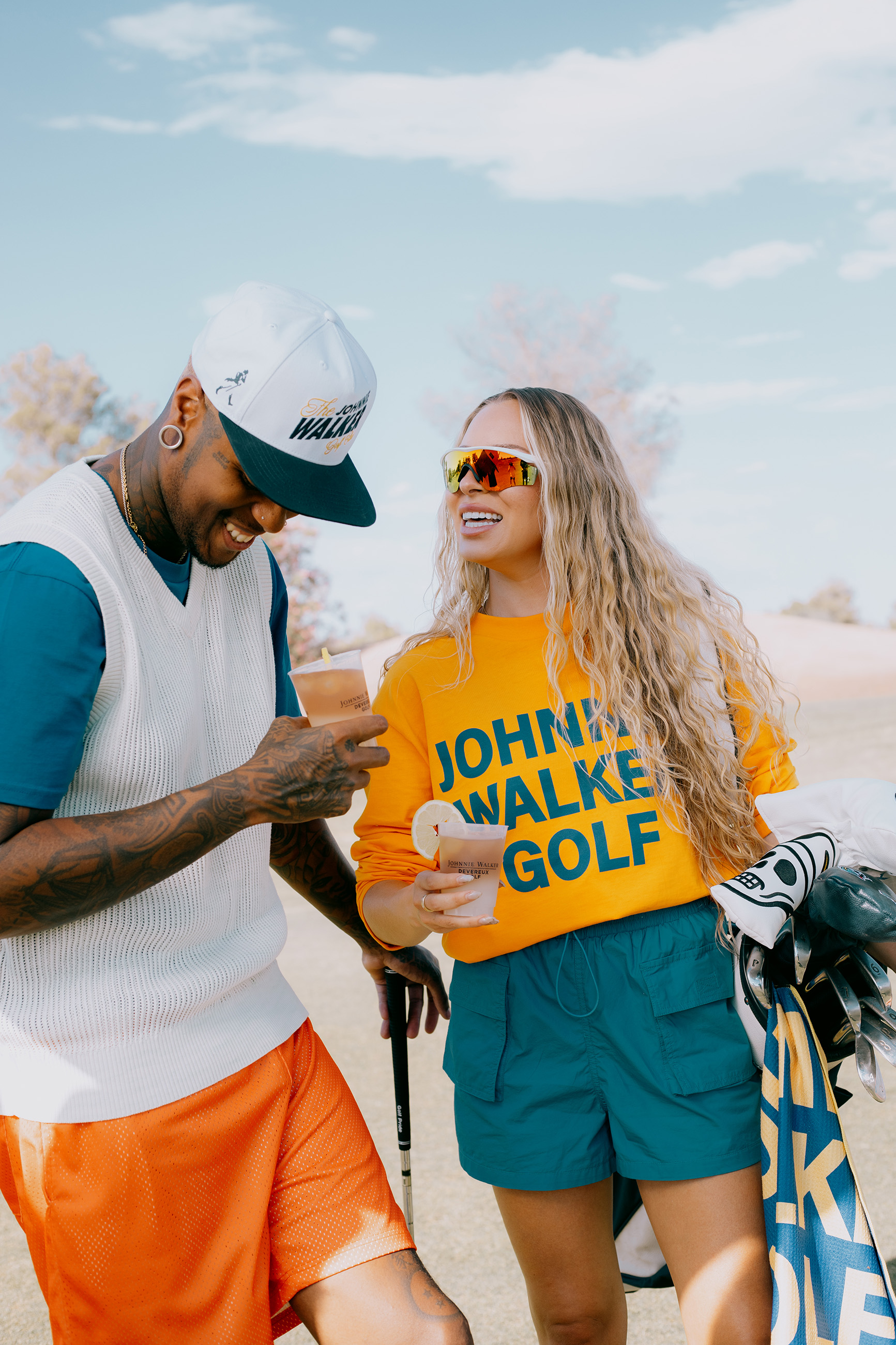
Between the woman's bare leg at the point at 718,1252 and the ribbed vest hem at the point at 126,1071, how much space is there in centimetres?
89

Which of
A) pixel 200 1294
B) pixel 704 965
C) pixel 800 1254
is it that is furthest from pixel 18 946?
pixel 800 1254

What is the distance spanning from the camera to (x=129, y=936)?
1884 millimetres

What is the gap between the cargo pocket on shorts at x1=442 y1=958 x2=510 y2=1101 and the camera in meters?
2.33

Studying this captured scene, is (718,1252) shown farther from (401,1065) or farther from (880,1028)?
(401,1065)

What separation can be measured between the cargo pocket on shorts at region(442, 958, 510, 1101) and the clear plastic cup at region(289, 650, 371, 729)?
68 centimetres

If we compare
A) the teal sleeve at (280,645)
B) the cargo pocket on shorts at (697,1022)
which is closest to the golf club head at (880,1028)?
the cargo pocket on shorts at (697,1022)

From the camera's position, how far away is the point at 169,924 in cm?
193

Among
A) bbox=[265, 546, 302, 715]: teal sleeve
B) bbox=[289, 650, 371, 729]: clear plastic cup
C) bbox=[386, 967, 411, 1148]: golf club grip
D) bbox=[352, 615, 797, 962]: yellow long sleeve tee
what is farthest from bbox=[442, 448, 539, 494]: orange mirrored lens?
bbox=[386, 967, 411, 1148]: golf club grip

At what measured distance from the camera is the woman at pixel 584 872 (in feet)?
7.23

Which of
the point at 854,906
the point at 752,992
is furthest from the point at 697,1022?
the point at 854,906

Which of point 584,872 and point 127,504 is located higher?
point 127,504

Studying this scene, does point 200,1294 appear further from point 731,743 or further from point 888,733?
point 888,733

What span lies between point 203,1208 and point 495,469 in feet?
5.10

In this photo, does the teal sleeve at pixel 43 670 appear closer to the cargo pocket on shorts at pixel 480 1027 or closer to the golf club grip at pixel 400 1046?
the cargo pocket on shorts at pixel 480 1027
